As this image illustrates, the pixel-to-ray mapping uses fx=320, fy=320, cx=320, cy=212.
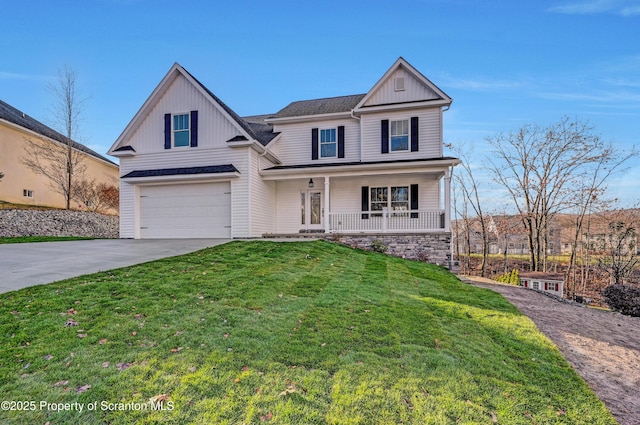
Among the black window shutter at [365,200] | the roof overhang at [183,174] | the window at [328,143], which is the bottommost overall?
the black window shutter at [365,200]

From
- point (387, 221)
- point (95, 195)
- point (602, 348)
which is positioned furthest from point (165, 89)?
point (602, 348)

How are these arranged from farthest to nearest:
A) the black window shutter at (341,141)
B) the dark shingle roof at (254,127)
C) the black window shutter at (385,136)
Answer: the black window shutter at (341,141) < the black window shutter at (385,136) < the dark shingle roof at (254,127)

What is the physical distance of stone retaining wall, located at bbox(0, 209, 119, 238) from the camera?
1577cm

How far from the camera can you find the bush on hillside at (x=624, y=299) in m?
8.46

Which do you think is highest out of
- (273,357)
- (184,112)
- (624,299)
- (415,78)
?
(415,78)

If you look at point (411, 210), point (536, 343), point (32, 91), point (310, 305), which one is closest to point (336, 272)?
point (310, 305)

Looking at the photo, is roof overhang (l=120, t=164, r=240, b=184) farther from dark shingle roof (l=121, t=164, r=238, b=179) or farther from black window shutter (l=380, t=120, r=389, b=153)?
black window shutter (l=380, t=120, r=389, b=153)

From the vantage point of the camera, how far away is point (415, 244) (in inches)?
516

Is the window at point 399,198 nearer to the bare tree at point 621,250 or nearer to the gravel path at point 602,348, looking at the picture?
the gravel path at point 602,348

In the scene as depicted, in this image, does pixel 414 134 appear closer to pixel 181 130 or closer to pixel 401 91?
pixel 401 91

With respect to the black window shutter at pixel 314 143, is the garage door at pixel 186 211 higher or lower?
lower

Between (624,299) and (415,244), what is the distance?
6.29m

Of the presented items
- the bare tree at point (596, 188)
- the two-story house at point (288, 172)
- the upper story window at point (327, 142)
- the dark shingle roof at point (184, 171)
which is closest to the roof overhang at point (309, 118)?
the two-story house at point (288, 172)

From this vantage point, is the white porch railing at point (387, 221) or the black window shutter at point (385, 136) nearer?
the white porch railing at point (387, 221)
